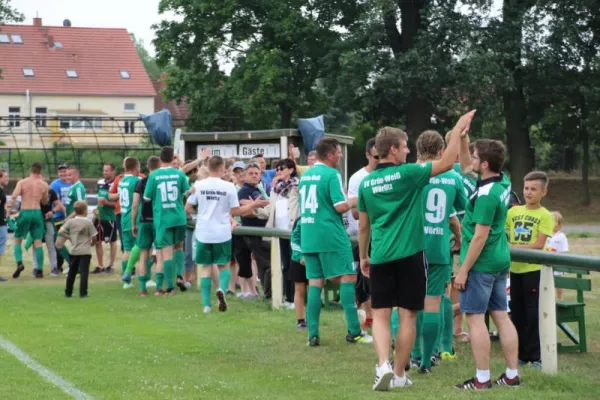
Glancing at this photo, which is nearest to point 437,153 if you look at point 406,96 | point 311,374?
point 311,374

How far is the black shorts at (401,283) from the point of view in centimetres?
859

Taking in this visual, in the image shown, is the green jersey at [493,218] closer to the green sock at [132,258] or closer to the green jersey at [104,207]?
the green sock at [132,258]

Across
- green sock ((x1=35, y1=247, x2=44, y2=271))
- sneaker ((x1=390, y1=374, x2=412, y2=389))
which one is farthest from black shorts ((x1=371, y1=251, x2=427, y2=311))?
green sock ((x1=35, y1=247, x2=44, y2=271))

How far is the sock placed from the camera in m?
17.1

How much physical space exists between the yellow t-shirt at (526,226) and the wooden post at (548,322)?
32.0 inches

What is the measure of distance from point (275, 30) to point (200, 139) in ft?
78.7

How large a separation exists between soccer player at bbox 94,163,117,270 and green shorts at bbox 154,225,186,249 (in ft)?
14.8

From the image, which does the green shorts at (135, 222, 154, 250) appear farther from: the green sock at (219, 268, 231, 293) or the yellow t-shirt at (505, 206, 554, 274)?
the yellow t-shirt at (505, 206, 554, 274)

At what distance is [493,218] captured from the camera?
28.1 ft

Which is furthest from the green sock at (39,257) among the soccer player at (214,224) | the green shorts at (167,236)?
the soccer player at (214,224)

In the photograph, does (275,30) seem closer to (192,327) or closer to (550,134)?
(550,134)

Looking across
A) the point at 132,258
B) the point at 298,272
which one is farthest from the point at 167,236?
the point at 298,272

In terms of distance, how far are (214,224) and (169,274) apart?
2.53 m

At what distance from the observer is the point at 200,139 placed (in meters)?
24.6
